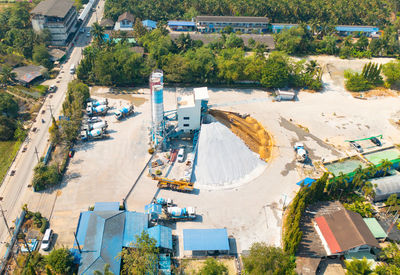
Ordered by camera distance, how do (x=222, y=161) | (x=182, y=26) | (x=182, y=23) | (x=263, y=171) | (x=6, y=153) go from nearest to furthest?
(x=222, y=161), (x=263, y=171), (x=6, y=153), (x=182, y=23), (x=182, y=26)

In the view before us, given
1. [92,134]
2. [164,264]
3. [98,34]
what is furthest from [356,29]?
[164,264]

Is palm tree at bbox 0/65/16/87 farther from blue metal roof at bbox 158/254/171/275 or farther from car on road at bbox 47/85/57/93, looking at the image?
blue metal roof at bbox 158/254/171/275

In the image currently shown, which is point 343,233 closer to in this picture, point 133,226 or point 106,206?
point 133,226

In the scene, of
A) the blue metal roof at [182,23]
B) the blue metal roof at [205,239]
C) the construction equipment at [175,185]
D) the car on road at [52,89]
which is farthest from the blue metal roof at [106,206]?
the blue metal roof at [182,23]

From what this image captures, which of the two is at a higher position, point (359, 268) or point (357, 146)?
point (357, 146)

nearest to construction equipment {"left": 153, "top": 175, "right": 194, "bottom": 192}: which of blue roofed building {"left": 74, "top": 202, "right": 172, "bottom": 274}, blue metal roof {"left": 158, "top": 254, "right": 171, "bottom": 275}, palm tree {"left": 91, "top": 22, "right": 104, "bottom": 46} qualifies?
blue roofed building {"left": 74, "top": 202, "right": 172, "bottom": 274}

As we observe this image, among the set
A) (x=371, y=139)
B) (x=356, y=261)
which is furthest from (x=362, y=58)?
(x=356, y=261)
